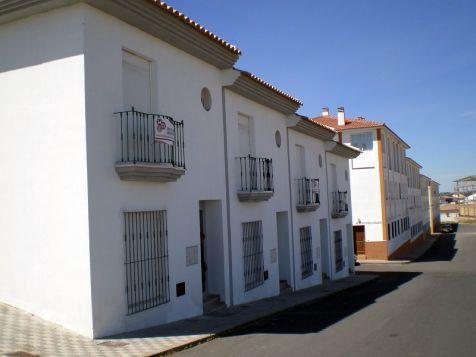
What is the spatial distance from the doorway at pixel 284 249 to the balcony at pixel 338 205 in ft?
18.1

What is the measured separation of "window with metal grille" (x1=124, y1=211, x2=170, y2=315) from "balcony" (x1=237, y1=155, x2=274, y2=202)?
363 centimetres

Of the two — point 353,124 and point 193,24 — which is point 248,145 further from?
point 353,124

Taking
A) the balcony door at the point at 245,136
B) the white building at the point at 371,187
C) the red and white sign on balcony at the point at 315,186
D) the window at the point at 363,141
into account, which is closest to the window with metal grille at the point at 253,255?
the balcony door at the point at 245,136

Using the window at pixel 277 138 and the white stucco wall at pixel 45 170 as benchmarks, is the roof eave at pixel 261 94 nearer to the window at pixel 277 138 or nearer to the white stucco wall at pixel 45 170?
the window at pixel 277 138

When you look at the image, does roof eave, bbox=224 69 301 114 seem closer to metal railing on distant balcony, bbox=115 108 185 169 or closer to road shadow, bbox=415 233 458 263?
metal railing on distant balcony, bbox=115 108 185 169

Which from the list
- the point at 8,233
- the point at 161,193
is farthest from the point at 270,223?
the point at 8,233

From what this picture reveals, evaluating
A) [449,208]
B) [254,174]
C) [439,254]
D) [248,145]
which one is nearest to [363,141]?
[439,254]

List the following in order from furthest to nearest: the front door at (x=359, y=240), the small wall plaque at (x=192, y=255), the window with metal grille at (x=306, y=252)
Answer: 1. the front door at (x=359, y=240)
2. the window with metal grille at (x=306, y=252)
3. the small wall plaque at (x=192, y=255)

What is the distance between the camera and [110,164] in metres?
8.05

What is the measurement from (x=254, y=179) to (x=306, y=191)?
4.84 meters

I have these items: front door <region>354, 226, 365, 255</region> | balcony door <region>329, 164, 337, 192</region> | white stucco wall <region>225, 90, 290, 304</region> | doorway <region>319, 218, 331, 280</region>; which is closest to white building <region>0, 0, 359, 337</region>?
white stucco wall <region>225, 90, 290, 304</region>

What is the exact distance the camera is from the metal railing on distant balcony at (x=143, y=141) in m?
8.39

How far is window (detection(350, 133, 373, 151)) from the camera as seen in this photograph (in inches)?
1425

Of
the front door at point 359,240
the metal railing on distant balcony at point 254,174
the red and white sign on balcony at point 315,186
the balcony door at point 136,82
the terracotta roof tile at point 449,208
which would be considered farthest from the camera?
the terracotta roof tile at point 449,208
